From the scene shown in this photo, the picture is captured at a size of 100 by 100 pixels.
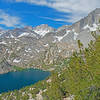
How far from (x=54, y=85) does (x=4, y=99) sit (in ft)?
132

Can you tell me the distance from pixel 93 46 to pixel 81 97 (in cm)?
779

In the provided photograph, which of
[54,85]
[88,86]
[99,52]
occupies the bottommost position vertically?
[54,85]

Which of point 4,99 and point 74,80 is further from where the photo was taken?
point 4,99

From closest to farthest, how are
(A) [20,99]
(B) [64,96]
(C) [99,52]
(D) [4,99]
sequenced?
(C) [99,52]
(B) [64,96]
(A) [20,99]
(D) [4,99]

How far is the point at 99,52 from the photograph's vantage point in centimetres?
1683

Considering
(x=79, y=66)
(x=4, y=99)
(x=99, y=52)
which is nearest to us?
(x=99, y=52)

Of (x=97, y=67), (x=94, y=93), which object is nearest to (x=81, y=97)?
(x=94, y=93)

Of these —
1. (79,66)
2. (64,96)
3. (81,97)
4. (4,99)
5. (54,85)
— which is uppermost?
(79,66)

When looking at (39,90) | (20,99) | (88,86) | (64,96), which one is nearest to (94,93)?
(88,86)

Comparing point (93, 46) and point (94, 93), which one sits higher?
point (93, 46)

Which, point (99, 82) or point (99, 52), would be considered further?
point (99, 82)

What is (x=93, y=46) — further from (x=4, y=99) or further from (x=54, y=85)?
A: (x=4, y=99)

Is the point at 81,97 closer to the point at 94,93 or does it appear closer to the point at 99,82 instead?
the point at 94,93

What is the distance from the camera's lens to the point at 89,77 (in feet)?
67.2
